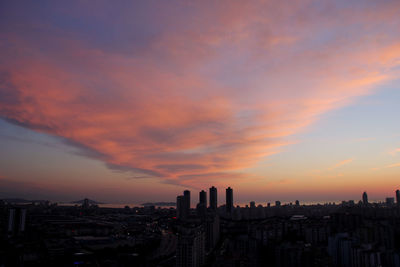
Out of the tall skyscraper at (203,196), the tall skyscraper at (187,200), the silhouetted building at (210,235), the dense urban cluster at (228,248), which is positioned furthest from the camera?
the tall skyscraper at (203,196)

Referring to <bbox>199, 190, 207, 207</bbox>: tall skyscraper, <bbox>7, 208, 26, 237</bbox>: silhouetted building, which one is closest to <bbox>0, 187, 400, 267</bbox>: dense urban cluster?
<bbox>7, 208, 26, 237</bbox>: silhouetted building

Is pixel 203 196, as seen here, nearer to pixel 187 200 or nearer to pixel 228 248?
pixel 187 200

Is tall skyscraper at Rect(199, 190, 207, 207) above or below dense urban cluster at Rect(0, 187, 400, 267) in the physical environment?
above

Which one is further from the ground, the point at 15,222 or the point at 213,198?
the point at 213,198

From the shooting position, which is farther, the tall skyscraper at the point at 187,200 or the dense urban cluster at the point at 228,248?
the tall skyscraper at the point at 187,200

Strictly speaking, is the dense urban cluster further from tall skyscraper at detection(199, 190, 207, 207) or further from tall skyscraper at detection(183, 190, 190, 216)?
tall skyscraper at detection(199, 190, 207, 207)

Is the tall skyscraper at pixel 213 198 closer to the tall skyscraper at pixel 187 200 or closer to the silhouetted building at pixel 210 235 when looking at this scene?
the tall skyscraper at pixel 187 200

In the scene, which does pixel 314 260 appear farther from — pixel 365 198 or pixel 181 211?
pixel 365 198

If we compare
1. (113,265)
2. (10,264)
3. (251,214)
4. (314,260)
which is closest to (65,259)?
(10,264)

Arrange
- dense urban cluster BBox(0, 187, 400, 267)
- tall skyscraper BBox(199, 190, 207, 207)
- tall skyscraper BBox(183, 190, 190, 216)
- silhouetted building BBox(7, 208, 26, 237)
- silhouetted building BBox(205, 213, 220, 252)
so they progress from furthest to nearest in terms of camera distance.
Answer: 1. tall skyscraper BBox(199, 190, 207, 207)
2. tall skyscraper BBox(183, 190, 190, 216)
3. silhouetted building BBox(7, 208, 26, 237)
4. silhouetted building BBox(205, 213, 220, 252)
5. dense urban cluster BBox(0, 187, 400, 267)

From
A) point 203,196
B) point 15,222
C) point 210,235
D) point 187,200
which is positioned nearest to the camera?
point 210,235

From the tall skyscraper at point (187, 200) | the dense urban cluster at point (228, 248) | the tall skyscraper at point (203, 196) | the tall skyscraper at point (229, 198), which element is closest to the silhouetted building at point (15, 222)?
→ the dense urban cluster at point (228, 248)

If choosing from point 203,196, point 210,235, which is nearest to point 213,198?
point 203,196
